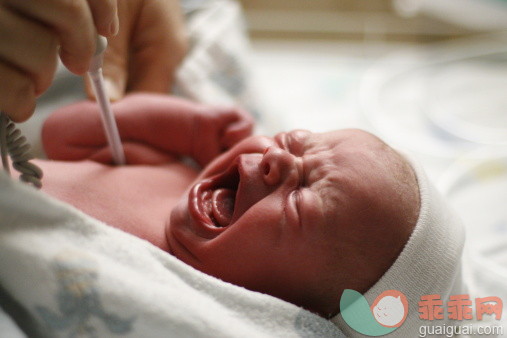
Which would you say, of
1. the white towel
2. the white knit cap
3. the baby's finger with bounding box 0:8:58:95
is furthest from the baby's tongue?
the baby's finger with bounding box 0:8:58:95

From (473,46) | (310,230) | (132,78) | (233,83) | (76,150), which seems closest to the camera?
(310,230)

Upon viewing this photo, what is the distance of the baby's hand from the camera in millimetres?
939

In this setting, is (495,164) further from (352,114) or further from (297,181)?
(297,181)

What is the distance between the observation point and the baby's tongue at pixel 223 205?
0.74 meters

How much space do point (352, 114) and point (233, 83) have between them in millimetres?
448

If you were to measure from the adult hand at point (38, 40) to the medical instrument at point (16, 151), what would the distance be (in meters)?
0.04

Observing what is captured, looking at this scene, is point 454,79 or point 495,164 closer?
point 495,164

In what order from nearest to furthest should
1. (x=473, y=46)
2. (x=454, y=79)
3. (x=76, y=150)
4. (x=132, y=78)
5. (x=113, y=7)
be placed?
(x=113, y=7) → (x=76, y=150) → (x=132, y=78) → (x=454, y=79) → (x=473, y=46)

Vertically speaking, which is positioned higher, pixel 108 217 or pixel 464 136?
pixel 108 217

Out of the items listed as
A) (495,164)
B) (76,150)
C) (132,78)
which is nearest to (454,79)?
(495,164)

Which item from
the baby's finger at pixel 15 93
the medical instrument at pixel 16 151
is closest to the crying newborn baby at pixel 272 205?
the medical instrument at pixel 16 151

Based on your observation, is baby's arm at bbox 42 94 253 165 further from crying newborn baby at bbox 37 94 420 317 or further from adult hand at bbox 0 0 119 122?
adult hand at bbox 0 0 119 122

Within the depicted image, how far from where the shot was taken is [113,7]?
564 millimetres

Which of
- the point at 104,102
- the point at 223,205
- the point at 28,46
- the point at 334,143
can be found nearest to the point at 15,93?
the point at 28,46
